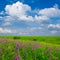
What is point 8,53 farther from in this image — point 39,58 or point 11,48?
point 39,58

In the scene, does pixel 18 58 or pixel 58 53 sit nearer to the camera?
pixel 18 58

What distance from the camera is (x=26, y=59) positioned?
8.79m

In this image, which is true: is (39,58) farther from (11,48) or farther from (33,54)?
(11,48)

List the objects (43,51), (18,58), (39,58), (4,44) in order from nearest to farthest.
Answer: (18,58) → (39,58) → (43,51) → (4,44)

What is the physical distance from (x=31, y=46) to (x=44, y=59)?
1.29 m

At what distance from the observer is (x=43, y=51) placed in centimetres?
1023

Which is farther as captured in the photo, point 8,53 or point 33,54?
point 33,54

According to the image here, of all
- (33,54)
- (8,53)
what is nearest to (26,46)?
(33,54)

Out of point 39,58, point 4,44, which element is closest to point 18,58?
point 39,58

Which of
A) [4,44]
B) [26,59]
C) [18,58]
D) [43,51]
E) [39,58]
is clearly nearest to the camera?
[18,58]

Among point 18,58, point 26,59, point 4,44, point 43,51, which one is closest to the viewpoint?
point 18,58

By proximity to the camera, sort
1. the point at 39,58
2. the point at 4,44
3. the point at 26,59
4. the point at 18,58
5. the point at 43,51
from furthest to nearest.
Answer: the point at 4,44 < the point at 43,51 < the point at 39,58 < the point at 26,59 < the point at 18,58

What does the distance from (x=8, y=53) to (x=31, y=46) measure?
6.04 ft

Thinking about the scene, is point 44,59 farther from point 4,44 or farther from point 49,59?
point 4,44
